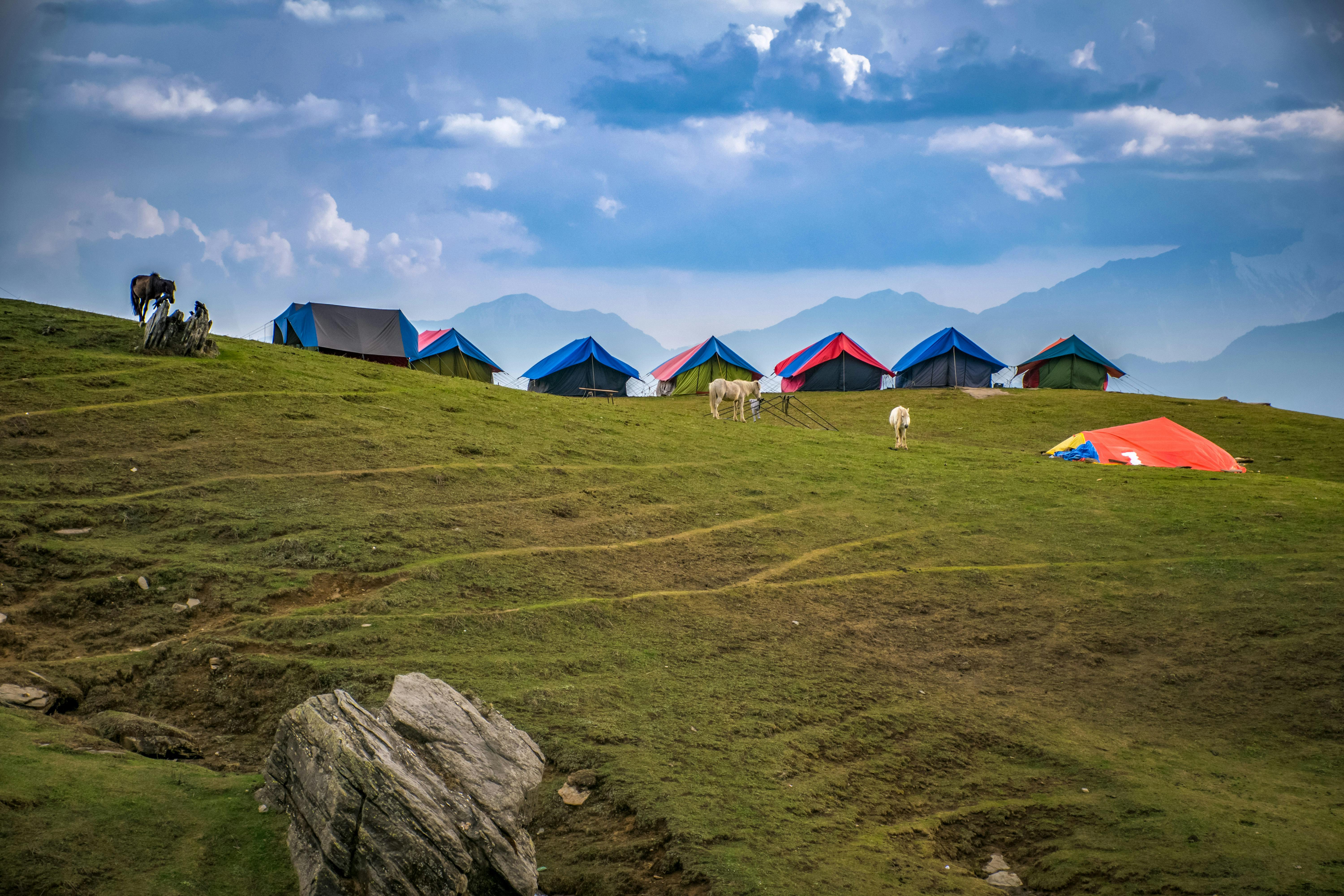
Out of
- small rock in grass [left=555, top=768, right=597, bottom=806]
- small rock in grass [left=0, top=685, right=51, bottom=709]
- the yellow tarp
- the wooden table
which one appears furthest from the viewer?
the wooden table

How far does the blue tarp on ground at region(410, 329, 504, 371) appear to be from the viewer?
126 feet

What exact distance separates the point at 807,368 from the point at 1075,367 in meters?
13.4

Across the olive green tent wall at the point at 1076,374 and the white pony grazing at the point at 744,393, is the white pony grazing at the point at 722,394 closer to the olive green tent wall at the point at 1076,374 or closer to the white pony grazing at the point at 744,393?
the white pony grazing at the point at 744,393

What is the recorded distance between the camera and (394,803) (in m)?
4.55

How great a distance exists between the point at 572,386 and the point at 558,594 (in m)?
29.4

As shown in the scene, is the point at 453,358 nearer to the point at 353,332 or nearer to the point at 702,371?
the point at 353,332

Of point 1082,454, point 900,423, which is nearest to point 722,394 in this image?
point 900,423

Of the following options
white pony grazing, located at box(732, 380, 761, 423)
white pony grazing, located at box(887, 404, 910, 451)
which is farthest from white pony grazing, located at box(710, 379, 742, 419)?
white pony grazing, located at box(887, 404, 910, 451)

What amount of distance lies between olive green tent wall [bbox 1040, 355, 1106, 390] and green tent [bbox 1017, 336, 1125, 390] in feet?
0.04

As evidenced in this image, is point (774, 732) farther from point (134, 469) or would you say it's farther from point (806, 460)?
point (806, 460)

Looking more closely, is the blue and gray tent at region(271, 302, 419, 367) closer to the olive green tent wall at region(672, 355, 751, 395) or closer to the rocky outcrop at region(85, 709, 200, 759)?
the olive green tent wall at region(672, 355, 751, 395)

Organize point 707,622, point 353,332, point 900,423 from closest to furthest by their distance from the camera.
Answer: point 707,622, point 900,423, point 353,332

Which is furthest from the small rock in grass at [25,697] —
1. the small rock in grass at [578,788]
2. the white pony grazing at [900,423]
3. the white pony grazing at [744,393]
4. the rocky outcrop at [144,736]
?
the white pony grazing at [744,393]

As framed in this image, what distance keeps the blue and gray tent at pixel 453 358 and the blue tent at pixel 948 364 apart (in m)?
20.3
